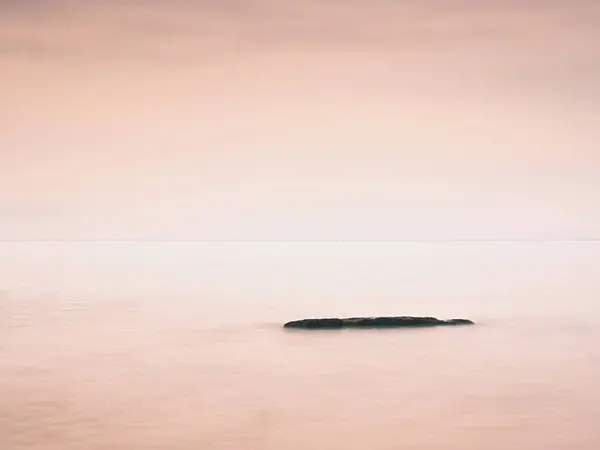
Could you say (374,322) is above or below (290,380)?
below

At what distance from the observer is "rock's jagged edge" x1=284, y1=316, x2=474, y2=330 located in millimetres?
14102

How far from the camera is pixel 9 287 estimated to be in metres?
25.4

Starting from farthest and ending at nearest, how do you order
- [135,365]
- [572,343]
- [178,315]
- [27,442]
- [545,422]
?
[178,315] < [572,343] < [135,365] < [545,422] < [27,442]

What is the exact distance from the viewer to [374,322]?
14312 mm

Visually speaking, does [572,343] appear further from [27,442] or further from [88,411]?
[27,442]

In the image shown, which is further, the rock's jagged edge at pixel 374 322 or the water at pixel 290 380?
the rock's jagged edge at pixel 374 322

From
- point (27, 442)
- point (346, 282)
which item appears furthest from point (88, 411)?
point (346, 282)

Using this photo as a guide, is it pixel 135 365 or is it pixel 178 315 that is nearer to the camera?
pixel 135 365

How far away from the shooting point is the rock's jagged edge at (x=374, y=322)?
14.1 meters

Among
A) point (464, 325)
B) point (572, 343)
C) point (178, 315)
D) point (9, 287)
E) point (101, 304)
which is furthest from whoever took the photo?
point (9, 287)

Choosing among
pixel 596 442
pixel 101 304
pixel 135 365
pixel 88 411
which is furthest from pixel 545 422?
pixel 101 304

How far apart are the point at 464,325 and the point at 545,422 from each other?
7.45 meters

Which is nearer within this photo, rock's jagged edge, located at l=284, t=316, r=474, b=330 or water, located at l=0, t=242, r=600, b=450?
water, located at l=0, t=242, r=600, b=450

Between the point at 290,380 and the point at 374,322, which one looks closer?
the point at 290,380
